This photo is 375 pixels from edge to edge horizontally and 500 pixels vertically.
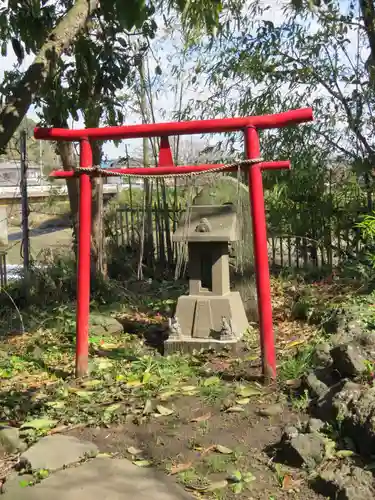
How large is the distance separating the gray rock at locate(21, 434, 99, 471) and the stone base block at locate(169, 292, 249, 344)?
2.00 metres

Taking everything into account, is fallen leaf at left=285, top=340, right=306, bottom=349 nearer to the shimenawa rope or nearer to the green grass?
the green grass

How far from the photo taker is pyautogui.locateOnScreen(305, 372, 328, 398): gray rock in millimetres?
3860

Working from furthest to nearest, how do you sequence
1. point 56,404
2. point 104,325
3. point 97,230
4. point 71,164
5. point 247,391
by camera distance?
point 97,230, point 71,164, point 104,325, point 247,391, point 56,404

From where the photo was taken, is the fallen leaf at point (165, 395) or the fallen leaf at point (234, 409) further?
the fallen leaf at point (165, 395)

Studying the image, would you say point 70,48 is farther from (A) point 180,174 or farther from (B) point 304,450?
(B) point 304,450

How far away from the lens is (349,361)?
378cm

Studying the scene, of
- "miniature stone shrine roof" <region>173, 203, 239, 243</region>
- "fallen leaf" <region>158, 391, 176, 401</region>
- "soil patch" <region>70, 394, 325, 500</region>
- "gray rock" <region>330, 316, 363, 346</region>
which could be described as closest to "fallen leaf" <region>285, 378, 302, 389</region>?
"soil patch" <region>70, 394, 325, 500</region>

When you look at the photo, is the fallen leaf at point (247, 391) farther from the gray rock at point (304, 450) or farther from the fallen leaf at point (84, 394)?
the fallen leaf at point (84, 394)

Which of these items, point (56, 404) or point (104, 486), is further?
point (56, 404)

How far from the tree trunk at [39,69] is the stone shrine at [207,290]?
2156 millimetres

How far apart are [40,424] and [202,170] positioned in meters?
2.15

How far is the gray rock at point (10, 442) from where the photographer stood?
3416 mm

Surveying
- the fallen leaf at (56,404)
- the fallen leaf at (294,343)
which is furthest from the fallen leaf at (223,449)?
the fallen leaf at (294,343)

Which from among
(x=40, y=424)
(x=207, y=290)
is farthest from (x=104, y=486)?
(x=207, y=290)
